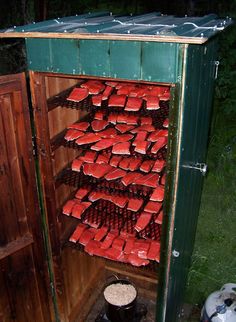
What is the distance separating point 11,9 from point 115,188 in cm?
689

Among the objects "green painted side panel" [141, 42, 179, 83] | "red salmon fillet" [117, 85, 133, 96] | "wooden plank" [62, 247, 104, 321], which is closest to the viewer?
"green painted side panel" [141, 42, 179, 83]

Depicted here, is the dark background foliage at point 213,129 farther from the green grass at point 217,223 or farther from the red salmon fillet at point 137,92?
the red salmon fillet at point 137,92

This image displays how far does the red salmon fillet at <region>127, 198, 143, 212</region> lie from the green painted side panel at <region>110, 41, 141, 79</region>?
153 centimetres

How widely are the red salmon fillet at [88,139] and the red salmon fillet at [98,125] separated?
0.08 m

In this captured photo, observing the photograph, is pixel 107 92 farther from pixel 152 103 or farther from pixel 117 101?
pixel 152 103

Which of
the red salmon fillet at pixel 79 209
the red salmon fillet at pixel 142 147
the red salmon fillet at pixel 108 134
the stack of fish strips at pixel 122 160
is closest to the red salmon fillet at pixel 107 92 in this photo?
the stack of fish strips at pixel 122 160

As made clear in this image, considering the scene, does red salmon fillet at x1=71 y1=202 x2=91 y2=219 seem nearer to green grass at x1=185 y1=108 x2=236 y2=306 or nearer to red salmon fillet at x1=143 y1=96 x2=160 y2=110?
red salmon fillet at x1=143 y1=96 x2=160 y2=110

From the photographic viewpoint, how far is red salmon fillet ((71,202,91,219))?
3420 millimetres

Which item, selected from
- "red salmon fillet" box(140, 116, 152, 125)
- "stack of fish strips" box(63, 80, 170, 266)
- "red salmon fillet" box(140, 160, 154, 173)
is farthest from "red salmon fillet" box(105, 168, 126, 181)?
"red salmon fillet" box(140, 116, 152, 125)

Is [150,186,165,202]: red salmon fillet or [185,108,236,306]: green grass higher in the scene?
[150,186,165,202]: red salmon fillet

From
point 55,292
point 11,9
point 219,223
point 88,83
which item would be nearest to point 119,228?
point 55,292

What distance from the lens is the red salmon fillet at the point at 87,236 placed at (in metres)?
3.61

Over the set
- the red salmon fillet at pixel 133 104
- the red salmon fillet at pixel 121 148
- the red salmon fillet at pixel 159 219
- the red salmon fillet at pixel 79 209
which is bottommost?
the red salmon fillet at pixel 159 219

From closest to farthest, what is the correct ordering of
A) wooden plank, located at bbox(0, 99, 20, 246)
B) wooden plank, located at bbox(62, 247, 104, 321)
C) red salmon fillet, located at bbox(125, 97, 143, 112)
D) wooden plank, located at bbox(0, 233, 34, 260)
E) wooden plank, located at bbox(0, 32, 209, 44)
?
wooden plank, located at bbox(0, 32, 209, 44) → wooden plank, located at bbox(0, 99, 20, 246) → wooden plank, located at bbox(0, 233, 34, 260) → red salmon fillet, located at bbox(125, 97, 143, 112) → wooden plank, located at bbox(62, 247, 104, 321)
